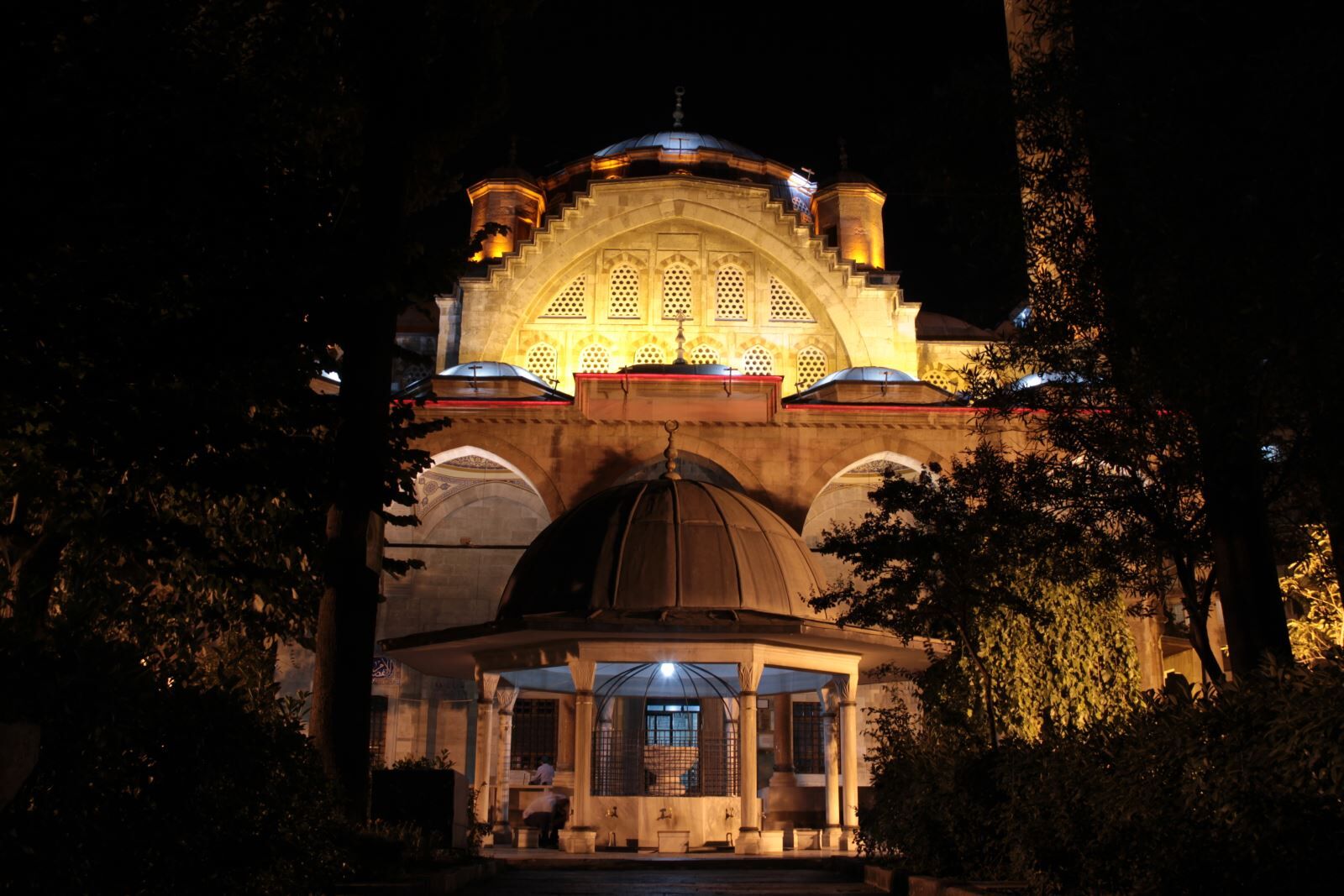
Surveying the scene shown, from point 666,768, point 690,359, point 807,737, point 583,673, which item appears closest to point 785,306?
point 690,359

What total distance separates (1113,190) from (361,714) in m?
6.52

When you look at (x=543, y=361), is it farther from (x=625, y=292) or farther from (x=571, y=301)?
(x=625, y=292)

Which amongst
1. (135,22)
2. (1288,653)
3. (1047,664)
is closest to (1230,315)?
(1288,653)

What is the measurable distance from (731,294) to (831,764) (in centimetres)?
1674

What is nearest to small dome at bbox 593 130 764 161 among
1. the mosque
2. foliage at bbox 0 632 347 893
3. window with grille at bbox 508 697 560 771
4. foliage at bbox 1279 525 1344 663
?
the mosque

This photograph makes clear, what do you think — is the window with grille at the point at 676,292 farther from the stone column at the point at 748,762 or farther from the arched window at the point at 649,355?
the stone column at the point at 748,762

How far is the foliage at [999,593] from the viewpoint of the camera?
429 inches

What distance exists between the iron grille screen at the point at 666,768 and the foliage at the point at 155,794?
12862 mm

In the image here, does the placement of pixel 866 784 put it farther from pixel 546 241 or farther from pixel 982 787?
pixel 982 787

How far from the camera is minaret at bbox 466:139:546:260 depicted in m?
36.5

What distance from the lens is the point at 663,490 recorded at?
1931 cm

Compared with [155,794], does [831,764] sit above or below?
above

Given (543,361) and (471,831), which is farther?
(543,361)

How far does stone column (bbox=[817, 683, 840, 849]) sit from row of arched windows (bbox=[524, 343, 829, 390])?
13.3 metres
